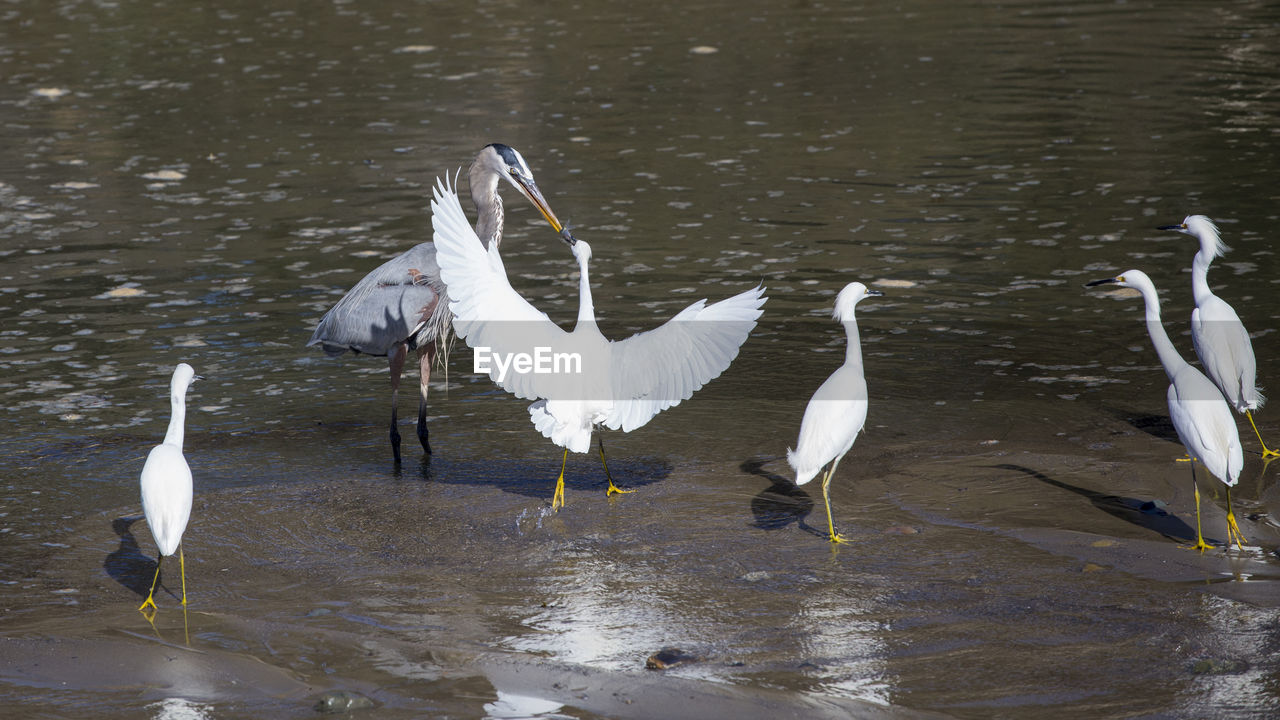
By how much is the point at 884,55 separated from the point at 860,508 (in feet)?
43.9

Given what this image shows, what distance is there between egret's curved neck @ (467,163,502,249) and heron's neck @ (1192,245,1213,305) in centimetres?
382

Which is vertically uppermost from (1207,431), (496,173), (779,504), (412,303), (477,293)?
(496,173)

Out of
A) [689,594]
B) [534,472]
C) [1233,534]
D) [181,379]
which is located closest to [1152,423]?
[1233,534]

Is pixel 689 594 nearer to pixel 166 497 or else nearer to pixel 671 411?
pixel 166 497

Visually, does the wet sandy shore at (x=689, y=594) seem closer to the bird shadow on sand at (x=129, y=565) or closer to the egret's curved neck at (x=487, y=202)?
the bird shadow on sand at (x=129, y=565)

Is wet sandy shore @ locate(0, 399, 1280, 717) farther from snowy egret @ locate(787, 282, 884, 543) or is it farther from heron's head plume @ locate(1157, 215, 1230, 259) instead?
heron's head plume @ locate(1157, 215, 1230, 259)

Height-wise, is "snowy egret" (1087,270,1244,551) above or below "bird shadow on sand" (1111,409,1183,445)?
above

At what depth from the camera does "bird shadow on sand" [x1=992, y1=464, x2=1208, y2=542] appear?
19.7ft

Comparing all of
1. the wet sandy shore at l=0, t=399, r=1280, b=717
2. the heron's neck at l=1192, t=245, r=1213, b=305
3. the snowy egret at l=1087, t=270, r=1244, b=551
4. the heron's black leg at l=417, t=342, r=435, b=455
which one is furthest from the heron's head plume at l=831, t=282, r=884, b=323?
the heron's black leg at l=417, t=342, r=435, b=455

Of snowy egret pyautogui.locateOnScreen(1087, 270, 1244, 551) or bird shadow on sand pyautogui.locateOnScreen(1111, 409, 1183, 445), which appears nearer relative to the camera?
snowy egret pyautogui.locateOnScreen(1087, 270, 1244, 551)

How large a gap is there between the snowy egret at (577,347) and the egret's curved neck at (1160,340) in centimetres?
189

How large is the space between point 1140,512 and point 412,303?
3821 mm

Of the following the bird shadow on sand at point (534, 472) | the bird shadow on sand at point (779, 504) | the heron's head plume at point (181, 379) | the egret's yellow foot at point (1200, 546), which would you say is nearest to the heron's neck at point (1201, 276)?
the egret's yellow foot at point (1200, 546)

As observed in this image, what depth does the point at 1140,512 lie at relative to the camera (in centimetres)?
624
